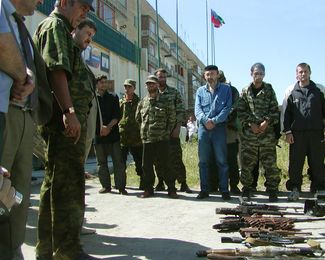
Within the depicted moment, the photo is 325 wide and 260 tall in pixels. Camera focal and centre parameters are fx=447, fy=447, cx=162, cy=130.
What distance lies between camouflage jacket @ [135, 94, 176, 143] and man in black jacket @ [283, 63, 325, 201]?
184 centimetres

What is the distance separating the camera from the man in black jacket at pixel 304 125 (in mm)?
6824

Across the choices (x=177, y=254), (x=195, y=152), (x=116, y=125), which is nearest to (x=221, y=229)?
(x=177, y=254)

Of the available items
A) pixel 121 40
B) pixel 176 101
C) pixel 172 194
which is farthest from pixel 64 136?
pixel 121 40

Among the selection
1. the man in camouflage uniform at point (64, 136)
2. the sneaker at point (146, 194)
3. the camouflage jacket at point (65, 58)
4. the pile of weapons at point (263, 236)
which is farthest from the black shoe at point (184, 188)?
the camouflage jacket at point (65, 58)

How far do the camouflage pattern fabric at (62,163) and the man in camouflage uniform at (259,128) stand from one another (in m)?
3.87

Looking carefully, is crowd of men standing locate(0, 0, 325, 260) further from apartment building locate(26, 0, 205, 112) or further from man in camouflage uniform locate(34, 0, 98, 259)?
apartment building locate(26, 0, 205, 112)

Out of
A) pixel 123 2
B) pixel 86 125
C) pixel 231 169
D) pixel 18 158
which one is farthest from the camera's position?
pixel 123 2

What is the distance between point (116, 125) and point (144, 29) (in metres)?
Result: 40.3

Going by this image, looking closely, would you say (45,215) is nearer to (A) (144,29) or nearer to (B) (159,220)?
(B) (159,220)

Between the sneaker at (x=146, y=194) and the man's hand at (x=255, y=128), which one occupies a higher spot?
the man's hand at (x=255, y=128)

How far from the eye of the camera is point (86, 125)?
362 cm

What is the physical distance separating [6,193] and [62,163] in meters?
1.25

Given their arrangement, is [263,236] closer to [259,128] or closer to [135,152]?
[259,128]

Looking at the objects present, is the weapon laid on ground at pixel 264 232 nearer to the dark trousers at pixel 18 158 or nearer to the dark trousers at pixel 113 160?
the dark trousers at pixel 18 158
